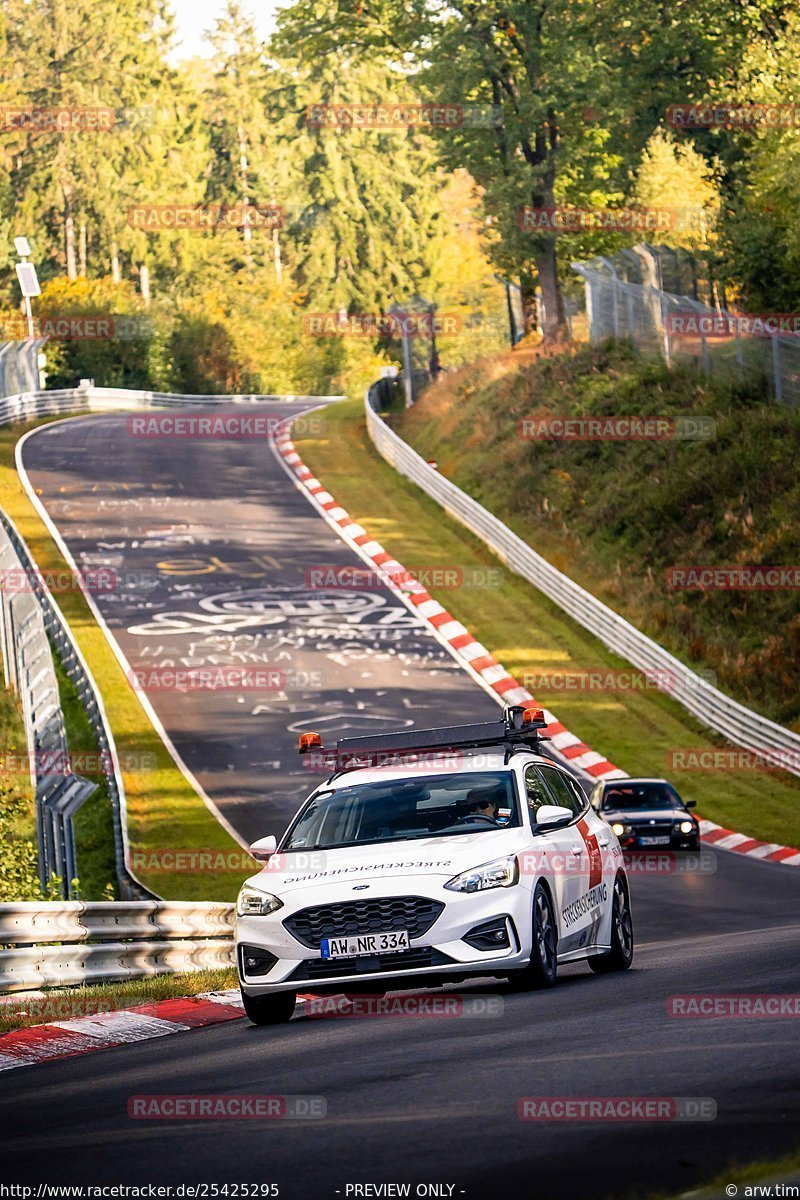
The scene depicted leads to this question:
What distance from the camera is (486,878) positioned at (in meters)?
11.2

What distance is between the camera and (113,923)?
13.9 meters

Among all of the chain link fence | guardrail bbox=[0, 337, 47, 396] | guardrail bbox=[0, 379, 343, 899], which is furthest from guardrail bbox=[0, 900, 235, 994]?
guardrail bbox=[0, 337, 47, 396]

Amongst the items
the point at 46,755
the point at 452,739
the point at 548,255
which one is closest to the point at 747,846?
the point at 46,755

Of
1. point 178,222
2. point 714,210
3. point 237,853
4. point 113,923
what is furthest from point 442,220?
point 113,923

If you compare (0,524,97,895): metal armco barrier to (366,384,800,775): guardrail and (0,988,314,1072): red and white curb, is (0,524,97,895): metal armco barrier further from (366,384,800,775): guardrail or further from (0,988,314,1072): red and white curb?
(366,384,800,775): guardrail

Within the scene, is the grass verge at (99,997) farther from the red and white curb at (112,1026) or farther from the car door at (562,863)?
the car door at (562,863)

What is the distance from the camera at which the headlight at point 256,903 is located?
37.7 feet

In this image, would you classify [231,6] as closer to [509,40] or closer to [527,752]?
[509,40]

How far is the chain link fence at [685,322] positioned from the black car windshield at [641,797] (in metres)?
17.8

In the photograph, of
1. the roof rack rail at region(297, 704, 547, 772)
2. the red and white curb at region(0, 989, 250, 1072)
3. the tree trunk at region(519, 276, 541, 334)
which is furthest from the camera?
the tree trunk at region(519, 276, 541, 334)

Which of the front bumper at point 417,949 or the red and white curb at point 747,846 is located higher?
the front bumper at point 417,949

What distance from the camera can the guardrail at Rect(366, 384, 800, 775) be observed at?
3148cm

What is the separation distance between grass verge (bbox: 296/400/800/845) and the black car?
A: 79.6 inches

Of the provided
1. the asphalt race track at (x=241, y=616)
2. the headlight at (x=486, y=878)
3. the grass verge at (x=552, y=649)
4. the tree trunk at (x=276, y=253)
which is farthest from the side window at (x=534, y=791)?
the tree trunk at (x=276, y=253)
